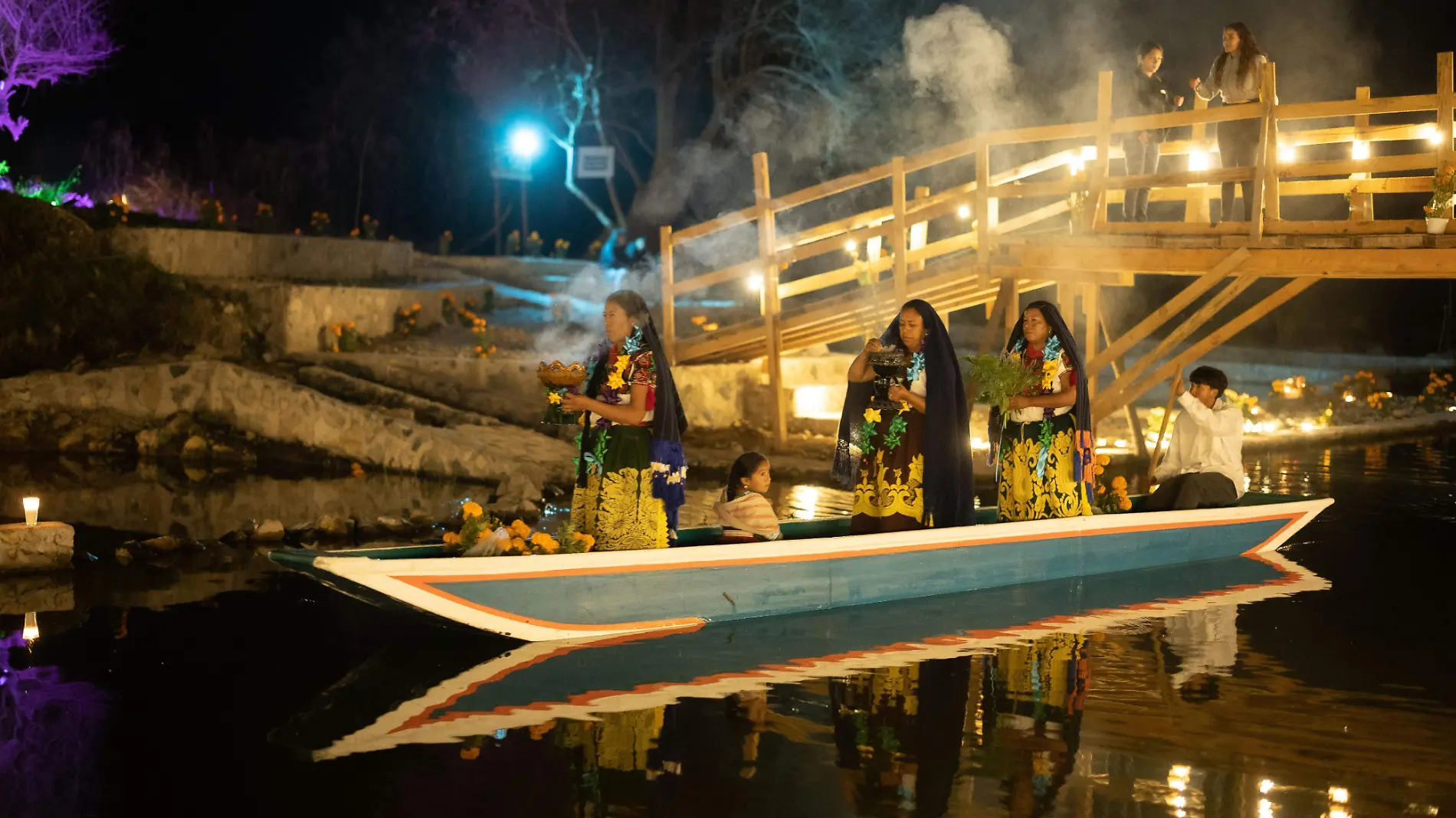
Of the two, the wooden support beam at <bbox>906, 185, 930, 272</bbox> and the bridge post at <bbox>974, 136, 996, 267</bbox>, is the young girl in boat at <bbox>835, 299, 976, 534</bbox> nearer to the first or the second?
the bridge post at <bbox>974, 136, 996, 267</bbox>

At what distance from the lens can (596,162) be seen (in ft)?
88.7

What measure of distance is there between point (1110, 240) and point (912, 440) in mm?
5759

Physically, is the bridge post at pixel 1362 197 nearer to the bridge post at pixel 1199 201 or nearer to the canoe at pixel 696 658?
the bridge post at pixel 1199 201

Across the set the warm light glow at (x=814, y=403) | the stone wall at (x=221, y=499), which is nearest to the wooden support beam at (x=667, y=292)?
the warm light glow at (x=814, y=403)

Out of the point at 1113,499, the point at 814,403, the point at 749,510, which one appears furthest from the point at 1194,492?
the point at 814,403

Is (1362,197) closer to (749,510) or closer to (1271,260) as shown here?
(1271,260)

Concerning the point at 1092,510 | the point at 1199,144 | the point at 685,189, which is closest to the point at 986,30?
the point at 685,189

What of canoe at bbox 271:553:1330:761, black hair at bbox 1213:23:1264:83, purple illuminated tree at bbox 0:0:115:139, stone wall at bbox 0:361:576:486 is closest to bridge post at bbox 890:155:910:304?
black hair at bbox 1213:23:1264:83

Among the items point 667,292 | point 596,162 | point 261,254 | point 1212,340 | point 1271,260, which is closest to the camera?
point 1271,260

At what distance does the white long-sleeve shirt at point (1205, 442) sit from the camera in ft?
33.8

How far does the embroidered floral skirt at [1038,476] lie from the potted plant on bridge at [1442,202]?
400cm

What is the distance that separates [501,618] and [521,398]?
8865 millimetres

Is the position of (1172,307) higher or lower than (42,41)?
lower

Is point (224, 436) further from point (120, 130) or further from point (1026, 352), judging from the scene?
point (120, 130)
